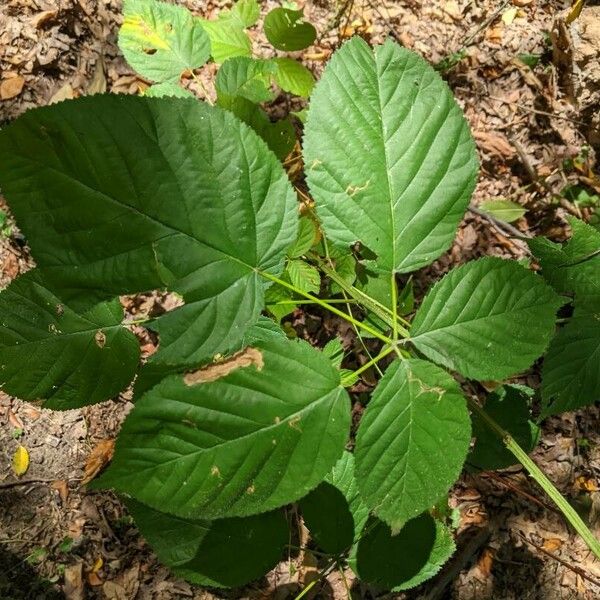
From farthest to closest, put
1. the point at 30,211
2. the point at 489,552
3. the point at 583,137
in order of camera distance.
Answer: the point at 583,137
the point at 489,552
the point at 30,211

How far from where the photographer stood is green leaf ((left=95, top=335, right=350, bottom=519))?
3.37 feet


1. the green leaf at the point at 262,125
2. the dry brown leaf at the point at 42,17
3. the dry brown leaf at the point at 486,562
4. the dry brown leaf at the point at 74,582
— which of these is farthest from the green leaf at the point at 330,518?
the dry brown leaf at the point at 42,17

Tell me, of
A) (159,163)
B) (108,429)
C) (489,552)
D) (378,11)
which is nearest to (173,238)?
(159,163)

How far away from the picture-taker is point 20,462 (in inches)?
101

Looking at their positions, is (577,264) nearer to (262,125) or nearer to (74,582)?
(262,125)

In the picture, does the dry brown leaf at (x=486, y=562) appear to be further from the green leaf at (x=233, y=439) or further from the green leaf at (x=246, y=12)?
the green leaf at (x=246, y=12)

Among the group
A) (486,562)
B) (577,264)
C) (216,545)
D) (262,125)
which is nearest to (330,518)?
(216,545)

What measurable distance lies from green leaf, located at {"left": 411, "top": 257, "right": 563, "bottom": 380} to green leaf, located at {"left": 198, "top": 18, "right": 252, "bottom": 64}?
1324 mm

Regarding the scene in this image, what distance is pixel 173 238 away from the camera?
3.43 feet

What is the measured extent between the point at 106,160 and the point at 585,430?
283 cm

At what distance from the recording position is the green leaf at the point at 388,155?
120cm

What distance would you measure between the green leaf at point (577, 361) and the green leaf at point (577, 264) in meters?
0.06

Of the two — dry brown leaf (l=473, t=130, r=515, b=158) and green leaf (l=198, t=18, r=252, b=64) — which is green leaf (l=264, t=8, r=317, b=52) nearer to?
green leaf (l=198, t=18, r=252, b=64)

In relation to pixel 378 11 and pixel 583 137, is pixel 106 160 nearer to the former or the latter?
pixel 378 11
